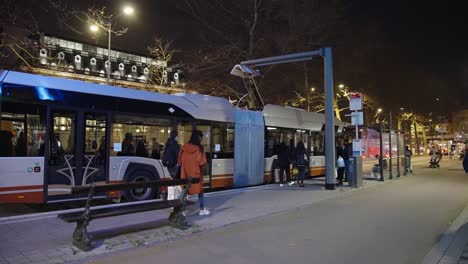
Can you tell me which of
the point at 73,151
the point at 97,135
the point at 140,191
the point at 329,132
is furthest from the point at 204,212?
the point at 329,132

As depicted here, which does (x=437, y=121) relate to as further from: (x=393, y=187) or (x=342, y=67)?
(x=393, y=187)

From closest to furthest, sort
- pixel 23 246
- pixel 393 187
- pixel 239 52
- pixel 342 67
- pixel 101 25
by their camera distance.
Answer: pixel 23 246 < pixel 393 187 < pixel 101 25 < pixel 239 52 < pixel 342 67

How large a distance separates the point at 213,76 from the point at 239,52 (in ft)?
7.26

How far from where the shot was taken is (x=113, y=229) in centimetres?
762

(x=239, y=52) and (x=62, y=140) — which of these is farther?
(x=239, y=52)

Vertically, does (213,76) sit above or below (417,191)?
above

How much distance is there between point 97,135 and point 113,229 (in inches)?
125

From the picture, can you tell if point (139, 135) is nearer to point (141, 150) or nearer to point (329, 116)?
point (141, 150)

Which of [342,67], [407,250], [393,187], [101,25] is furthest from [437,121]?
[407,250]

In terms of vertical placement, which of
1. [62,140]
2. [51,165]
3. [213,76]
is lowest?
[51,165]

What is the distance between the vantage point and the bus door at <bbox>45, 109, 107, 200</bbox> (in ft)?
30.3

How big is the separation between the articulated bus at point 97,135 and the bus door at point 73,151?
0.02m

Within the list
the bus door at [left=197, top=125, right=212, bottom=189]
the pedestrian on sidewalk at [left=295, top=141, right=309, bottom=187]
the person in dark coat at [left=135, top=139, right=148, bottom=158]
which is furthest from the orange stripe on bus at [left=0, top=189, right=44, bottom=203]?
the pedestrian on sidewalk at [left=295, top=141, right=309, bottom=187]

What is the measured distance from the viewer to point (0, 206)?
10.0 meters
